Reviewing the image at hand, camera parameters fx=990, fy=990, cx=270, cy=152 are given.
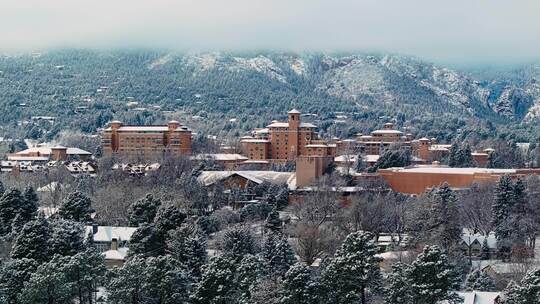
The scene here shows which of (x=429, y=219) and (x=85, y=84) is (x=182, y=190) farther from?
(x=85, y=84)

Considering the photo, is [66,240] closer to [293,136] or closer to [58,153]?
[58,153]

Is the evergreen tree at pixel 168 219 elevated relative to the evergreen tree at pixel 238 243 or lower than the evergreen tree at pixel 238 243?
elevated

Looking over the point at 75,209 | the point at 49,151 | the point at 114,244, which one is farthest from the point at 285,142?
the point at 114,244

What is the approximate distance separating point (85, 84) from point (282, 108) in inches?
1091

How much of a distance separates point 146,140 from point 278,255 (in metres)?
52.0

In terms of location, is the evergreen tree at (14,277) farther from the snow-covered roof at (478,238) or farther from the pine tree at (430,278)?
the snow-covered roof at (478,238)

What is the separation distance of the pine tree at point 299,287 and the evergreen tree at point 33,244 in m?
9.52

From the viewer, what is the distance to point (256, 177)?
66.5 m

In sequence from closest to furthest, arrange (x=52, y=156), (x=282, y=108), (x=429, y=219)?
(x=429, y=219), (x=52, y=156), (x=282, y=108)

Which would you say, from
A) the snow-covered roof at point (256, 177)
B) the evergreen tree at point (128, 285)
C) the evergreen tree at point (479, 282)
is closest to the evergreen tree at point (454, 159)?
the snow-covered roof at point (256, 177)

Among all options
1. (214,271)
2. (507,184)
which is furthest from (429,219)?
(214,271)

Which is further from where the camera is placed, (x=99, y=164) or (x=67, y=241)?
(x=99, y=164)

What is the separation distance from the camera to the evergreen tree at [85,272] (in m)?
31.9

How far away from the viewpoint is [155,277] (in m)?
31.7
